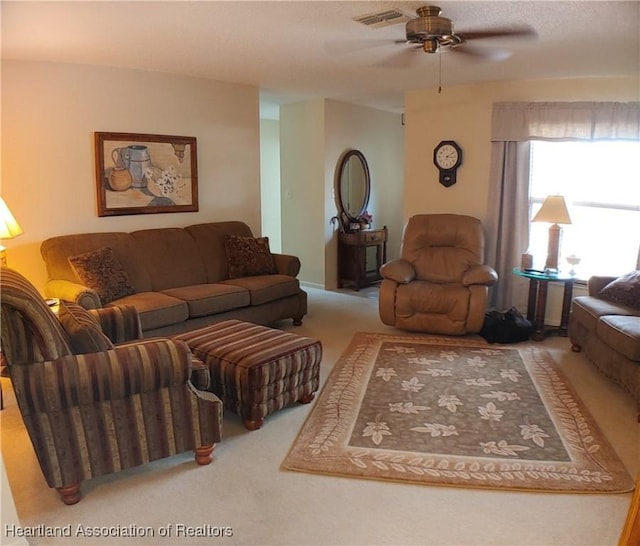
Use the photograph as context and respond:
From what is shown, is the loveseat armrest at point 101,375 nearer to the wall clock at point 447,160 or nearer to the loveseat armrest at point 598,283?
the loveseat armrest at point 598,283

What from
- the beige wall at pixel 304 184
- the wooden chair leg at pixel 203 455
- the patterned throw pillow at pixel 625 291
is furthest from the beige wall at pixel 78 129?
the patterned throw pillow at pixel 625 291

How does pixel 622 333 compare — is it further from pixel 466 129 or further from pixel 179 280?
pixel 179 280

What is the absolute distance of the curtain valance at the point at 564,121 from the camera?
4.52 meters

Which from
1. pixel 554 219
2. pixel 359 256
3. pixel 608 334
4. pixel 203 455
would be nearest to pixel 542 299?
pixel 554 219

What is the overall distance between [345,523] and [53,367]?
1.36 metres

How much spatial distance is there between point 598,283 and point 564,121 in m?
1.58

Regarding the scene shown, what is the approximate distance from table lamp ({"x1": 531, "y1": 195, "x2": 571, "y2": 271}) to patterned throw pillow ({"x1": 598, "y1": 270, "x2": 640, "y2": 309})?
646 mm

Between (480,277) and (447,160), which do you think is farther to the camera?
(447,160)

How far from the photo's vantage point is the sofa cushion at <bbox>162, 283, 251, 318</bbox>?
13.5ft

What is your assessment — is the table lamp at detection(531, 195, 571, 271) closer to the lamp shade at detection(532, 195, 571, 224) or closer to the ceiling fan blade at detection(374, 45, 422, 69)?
the lamp shade at detection(532, 195, 571, 224)

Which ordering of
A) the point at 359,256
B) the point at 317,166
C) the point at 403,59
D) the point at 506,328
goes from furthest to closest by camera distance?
the point at 359,256
the point at 317,166
the point at 506,328
the point at 403,59

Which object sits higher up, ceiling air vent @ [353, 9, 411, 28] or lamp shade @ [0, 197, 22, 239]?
ceiling air vent @ [353, 9, 411, 28]

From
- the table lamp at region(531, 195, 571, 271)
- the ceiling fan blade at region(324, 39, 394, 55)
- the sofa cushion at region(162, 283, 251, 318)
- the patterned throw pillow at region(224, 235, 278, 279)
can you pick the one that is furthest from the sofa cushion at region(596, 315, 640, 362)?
the patterned throw pillow at region(224, 235, 278, 279)

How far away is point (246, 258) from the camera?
4.91 m
